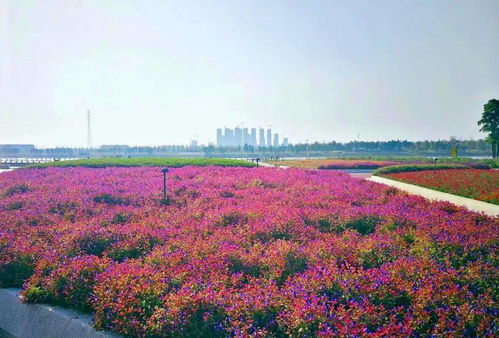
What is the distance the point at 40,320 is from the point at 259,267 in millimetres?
2600

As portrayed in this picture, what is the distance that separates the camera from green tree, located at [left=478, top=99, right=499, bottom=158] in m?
37.2

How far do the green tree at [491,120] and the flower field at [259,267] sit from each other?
34713 mm

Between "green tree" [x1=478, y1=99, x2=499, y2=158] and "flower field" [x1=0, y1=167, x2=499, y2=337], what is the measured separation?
34.7 metres

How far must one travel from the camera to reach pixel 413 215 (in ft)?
24.2

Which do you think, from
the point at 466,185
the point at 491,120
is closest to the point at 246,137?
the point at 491,120

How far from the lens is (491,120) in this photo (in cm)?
3766

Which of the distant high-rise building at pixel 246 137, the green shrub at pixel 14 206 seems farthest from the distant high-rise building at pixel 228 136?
the green shrub at pixel 14 206

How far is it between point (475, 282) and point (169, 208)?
239 inches

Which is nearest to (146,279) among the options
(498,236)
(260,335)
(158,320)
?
(158,320)

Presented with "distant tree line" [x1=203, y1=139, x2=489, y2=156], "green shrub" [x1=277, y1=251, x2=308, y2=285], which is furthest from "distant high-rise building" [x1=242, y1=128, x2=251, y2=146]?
"green shrub" [x1=277, y1=251, x2=308, y2=285]

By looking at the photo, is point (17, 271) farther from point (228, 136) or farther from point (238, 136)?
point (228, 136)

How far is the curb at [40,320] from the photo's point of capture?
4.00 metres

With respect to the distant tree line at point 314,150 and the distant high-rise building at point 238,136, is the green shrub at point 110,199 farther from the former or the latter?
the distant high-rise building at point 238,136

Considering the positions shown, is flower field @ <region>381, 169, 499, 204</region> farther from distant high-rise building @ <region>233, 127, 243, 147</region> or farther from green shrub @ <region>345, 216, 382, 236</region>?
distant high-rise building @ <region>233, 127, 243, 147</region>
